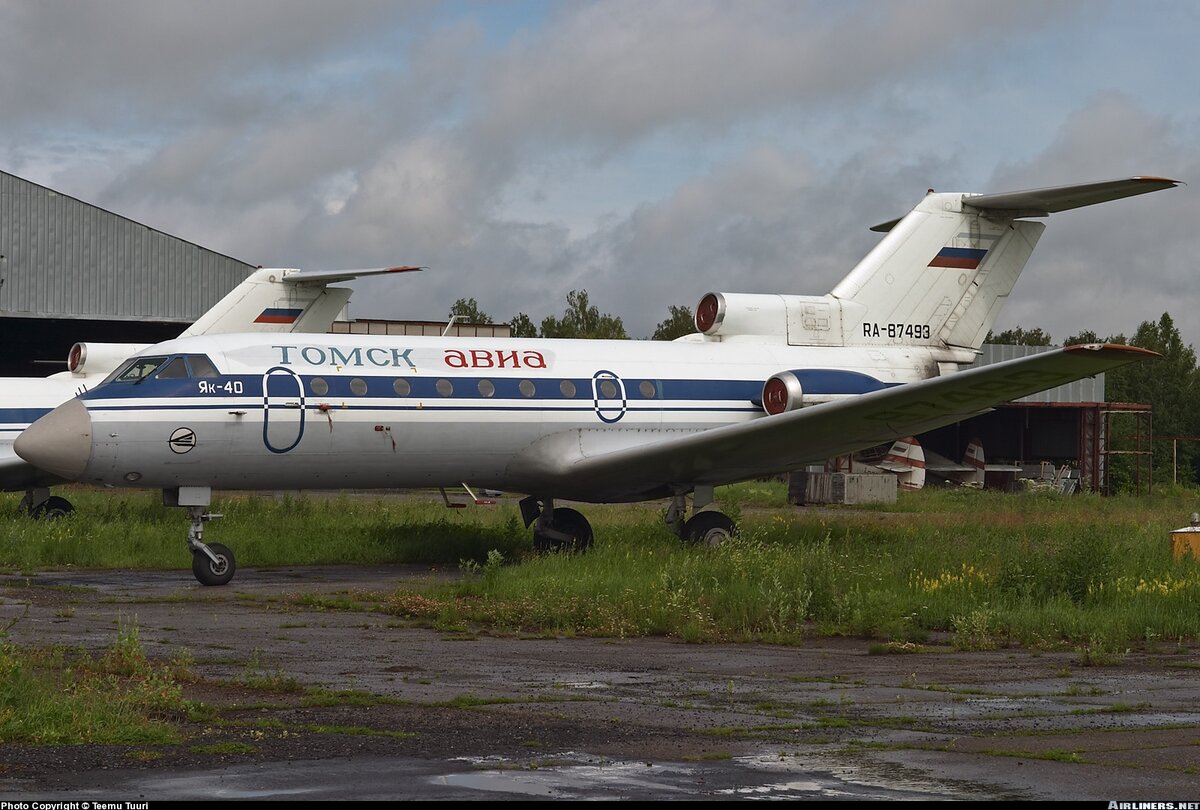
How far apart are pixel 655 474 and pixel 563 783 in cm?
A: 1344

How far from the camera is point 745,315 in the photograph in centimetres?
2300

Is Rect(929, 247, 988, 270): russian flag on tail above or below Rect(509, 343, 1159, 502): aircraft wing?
above

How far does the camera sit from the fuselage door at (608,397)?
2098 centimetres

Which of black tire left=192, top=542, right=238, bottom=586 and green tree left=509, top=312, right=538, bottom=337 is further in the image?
green tree left=509, top=312, right=538, bottom=337

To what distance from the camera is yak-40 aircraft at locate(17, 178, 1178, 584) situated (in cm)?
1797

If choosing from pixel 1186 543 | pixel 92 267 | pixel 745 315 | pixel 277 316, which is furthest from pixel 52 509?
pixel 1186 543

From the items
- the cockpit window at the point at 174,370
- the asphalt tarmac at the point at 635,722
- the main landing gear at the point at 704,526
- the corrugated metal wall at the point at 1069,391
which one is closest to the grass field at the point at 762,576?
the main landing gear at the point at 704,526

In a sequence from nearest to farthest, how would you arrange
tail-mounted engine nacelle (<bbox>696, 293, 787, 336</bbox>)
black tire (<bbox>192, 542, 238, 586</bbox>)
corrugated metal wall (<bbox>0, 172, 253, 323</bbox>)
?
1. black tire (<bbox>192, 542, 238, 586</bbox>)
2. tail-mounted engine nacelle (<bbox>696, 293, 787, 336</bbox>)
3. corrugated metal wall (<bbox>0, 172, 253, 323</bbox>)

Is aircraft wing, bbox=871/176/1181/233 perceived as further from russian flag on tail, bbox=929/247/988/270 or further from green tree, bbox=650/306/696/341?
green tree, bbox=650/306/696/341

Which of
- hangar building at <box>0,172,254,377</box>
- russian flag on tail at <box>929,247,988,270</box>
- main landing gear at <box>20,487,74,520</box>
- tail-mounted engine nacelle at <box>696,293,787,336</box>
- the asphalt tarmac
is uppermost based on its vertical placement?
hangar building at <box>0,172,254,377</box>

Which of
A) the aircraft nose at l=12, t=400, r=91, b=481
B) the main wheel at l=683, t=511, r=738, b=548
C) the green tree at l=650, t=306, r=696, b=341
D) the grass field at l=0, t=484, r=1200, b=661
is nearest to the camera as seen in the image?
the grass field at l=0, t=484, r=1200, b=661

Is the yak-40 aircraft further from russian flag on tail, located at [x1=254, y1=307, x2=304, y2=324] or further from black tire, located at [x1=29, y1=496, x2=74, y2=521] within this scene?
russian flag on tail, located at [x1=254, y1=307, x2=304, y2=324]

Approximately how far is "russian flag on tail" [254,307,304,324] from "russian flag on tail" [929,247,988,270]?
1329cm

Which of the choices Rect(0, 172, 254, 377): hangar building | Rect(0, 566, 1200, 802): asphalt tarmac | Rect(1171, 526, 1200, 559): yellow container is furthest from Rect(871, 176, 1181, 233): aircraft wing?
Rect(0, 172, 254, 377): hangar building
